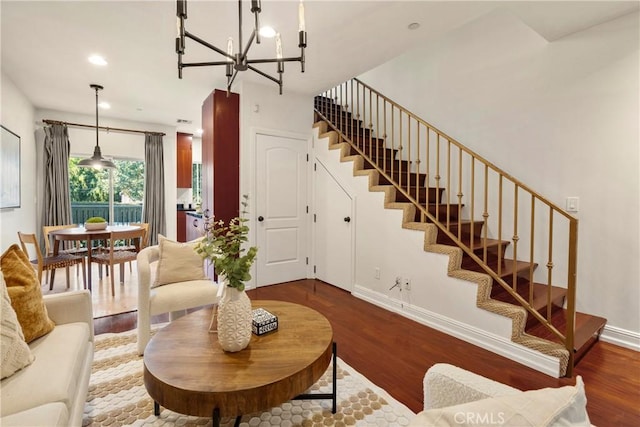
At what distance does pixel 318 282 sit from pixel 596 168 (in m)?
3.25

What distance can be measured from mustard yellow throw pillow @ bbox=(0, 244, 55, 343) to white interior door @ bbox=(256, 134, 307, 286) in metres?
2.44

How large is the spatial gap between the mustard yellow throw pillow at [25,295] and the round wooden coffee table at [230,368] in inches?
22.9

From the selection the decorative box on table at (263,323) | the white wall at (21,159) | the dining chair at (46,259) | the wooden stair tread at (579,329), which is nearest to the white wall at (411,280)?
the wooden stair tread at (579,329)

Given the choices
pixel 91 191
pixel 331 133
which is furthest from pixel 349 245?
pixel 91 191

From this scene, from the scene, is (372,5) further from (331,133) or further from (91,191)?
(91,191)

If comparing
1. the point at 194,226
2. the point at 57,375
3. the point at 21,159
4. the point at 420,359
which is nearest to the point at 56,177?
the point at 21,159

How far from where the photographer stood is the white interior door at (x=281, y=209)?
400 cm

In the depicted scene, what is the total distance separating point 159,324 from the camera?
9.45 ft

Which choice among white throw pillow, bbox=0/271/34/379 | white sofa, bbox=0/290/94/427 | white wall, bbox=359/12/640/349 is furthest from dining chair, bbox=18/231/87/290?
white wall, bbox=359/12/640/349

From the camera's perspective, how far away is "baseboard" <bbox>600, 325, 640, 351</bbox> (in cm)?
249

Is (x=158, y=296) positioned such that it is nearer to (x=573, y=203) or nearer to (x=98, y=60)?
(x=98, y=60)

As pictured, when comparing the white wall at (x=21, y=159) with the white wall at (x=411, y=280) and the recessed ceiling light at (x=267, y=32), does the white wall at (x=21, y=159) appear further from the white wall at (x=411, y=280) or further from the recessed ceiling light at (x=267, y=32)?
the white wall at (x=411, y=280)

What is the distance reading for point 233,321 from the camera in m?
1.49

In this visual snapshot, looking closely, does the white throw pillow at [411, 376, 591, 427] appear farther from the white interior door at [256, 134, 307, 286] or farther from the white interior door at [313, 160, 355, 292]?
the white interior door at [256, 134, 307, 286]
